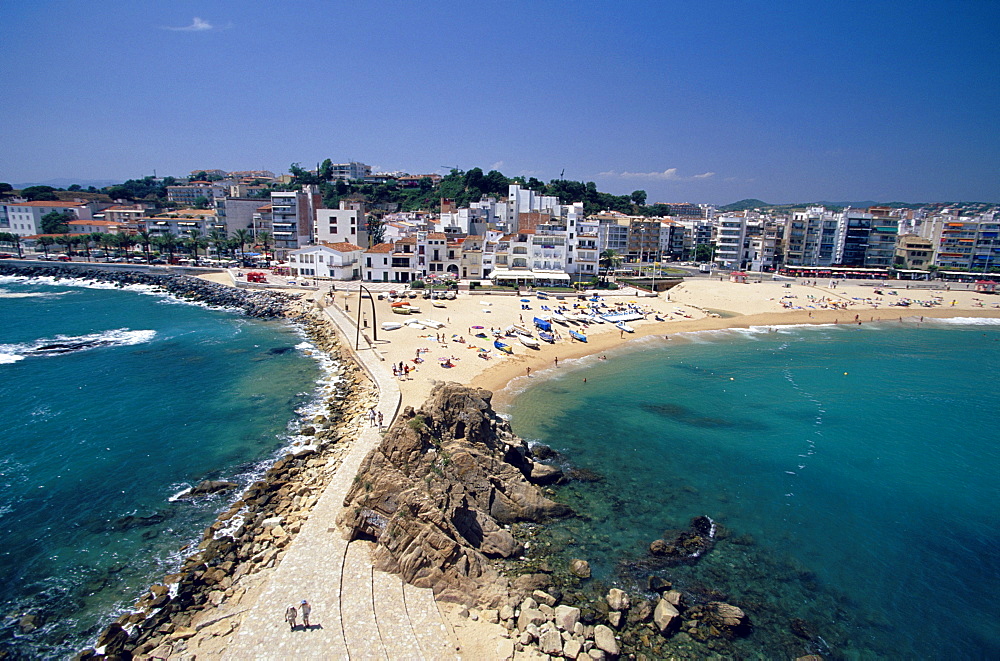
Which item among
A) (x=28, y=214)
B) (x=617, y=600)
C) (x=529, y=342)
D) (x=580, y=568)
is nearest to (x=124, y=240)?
(x=28, y=214)

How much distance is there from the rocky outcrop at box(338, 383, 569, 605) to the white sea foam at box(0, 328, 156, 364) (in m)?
37.3

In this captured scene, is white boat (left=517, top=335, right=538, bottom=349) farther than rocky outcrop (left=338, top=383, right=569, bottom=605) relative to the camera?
Yes

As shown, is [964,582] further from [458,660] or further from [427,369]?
[427,369]

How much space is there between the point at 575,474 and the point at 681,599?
846cm

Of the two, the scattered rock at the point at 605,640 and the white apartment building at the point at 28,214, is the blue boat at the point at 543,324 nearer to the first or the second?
the scattered rock at the point at 605,640

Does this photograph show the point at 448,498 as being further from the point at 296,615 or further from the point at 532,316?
the point at 532,316

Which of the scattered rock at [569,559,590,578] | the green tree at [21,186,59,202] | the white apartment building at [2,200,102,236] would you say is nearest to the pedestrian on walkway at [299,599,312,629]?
the scattered rock at [569,559,590,578]

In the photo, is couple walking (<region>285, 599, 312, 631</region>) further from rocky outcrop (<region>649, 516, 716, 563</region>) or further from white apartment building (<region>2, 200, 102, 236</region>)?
white apartment building (<region>2, 200, 102, 236</region>)

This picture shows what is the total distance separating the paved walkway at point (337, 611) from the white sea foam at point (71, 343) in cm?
3869

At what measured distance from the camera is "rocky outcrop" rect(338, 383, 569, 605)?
53.6 feet

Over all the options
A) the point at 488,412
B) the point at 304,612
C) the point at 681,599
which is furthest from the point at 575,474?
the point at 304,612

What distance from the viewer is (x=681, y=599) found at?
16.8 metres

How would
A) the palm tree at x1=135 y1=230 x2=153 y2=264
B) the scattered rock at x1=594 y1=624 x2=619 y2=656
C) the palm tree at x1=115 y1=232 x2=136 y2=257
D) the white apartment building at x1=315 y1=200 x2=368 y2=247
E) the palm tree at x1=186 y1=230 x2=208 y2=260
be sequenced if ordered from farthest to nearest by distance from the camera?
the palm tree at x1=115 y1=232 x2=136 y2=257 < the palm tree at x1=135 y1=230 x2=153 y2=264 < the palm tree at x1=186 y1=230 x2=208 y2=260 < the white apartment building at x1=315 y1=200 x2=368 y2=247 < the scattered rock at x1=594 y1=624 x2=619 y2=656

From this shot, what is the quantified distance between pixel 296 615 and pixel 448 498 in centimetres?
607
